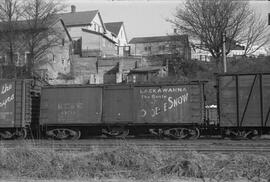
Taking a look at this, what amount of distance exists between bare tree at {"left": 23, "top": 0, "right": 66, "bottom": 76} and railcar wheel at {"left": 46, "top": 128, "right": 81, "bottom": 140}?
101ft

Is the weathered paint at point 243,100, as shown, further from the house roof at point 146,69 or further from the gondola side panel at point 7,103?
the house roof at point 146,69

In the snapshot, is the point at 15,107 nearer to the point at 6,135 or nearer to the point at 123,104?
the point at 6,135

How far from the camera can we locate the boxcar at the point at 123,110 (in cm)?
1930

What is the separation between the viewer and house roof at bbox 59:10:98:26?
76.9m

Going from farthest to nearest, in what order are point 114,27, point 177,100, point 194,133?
point 114,27 < point 177,100 < point 194,133

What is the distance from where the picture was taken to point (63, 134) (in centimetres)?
2031

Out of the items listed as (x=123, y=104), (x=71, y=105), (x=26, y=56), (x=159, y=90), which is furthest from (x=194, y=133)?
(x=26, y=56)

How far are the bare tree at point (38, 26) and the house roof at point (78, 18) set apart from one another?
2463 centimetres

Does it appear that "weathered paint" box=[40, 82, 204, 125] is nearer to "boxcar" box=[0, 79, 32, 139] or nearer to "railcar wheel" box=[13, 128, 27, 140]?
"boxcar" box=[0, 79, 32, 139]

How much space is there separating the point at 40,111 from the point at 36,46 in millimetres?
32015

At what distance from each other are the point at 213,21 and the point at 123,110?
38.4 m

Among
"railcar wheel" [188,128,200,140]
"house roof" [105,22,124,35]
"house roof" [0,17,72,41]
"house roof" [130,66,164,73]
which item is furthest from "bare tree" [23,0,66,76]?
"house roof" [105,22,124,35]

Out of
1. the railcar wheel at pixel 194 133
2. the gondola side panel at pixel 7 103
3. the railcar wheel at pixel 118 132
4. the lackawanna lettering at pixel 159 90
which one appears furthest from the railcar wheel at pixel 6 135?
the railcar wheel at pixel 194 133

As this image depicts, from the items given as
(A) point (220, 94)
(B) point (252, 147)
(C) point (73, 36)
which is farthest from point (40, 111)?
(C) point (73, 36)
